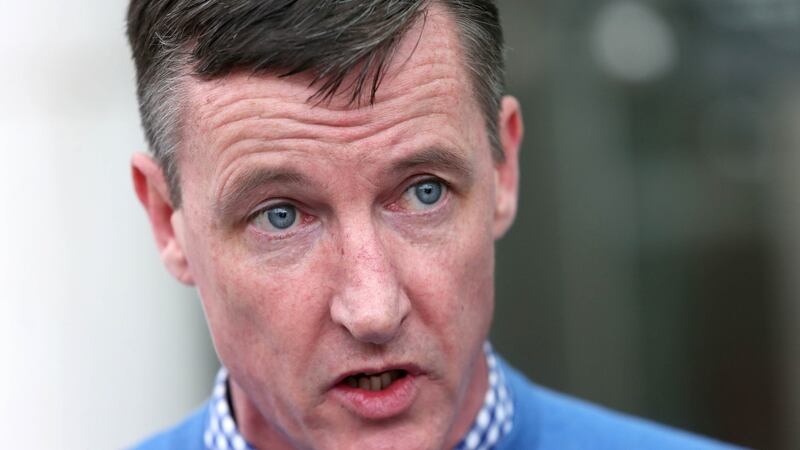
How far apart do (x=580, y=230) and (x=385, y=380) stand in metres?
4.30

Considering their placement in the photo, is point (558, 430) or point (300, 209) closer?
point (300, 209)

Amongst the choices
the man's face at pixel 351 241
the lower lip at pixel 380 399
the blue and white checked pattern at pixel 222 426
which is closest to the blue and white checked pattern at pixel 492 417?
the man's face at pixel 351 241

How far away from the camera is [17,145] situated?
5.87 m

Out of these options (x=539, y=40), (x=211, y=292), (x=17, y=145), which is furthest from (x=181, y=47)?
(x=539, y=40)

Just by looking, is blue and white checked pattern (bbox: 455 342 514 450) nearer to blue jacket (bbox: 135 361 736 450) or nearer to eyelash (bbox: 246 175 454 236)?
blue jacket (bbox: 135 361 736 450)

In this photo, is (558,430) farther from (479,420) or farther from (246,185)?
(246,185)

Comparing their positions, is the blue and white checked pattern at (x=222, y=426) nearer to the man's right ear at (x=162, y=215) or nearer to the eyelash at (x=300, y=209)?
the man's right ear at (x=162, y=215)

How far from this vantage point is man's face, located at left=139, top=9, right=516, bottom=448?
2.43 metres

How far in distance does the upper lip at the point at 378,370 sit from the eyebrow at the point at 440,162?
349 mm

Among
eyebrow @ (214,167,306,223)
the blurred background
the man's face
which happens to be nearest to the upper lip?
the man's face

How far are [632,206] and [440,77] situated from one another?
4.31m

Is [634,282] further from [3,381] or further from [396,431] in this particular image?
[396,431]

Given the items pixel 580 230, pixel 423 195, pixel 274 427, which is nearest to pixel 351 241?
pixel 423 195

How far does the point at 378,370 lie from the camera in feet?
8.02
